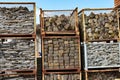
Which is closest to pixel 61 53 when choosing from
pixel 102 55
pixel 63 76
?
pixel 63 76

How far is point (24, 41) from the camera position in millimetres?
8992

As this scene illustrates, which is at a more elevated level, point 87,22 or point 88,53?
point 87,22

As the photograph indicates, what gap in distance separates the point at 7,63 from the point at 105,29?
11.0 ft

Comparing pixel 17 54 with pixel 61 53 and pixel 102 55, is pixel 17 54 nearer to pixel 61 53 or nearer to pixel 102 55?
pixel 61 53

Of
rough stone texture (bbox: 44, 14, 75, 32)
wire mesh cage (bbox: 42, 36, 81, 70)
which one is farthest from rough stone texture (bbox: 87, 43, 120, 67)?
rough stone texture (bbox: 44, 14, 75, 32)

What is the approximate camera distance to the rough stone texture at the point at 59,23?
31.1ft

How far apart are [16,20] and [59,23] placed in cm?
142

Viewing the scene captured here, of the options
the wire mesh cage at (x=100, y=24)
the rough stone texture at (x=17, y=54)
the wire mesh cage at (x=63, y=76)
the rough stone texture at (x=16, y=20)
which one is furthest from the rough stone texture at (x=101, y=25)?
the rough stone texture at (x=17, y=54)

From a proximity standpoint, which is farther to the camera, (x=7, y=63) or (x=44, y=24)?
(x=44, y=24)

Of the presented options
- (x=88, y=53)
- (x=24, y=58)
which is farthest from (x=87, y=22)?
(x=24, y=58)

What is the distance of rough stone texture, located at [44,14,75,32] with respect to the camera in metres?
9.48

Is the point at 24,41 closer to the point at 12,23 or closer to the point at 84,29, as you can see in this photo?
the point at 12,23

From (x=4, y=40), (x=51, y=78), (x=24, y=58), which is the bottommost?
(x=51, y=78)

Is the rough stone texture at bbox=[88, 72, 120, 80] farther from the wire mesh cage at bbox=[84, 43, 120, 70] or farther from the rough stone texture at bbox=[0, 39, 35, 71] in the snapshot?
the rough stone texture at bbox=[0, 39, 35, 71]
